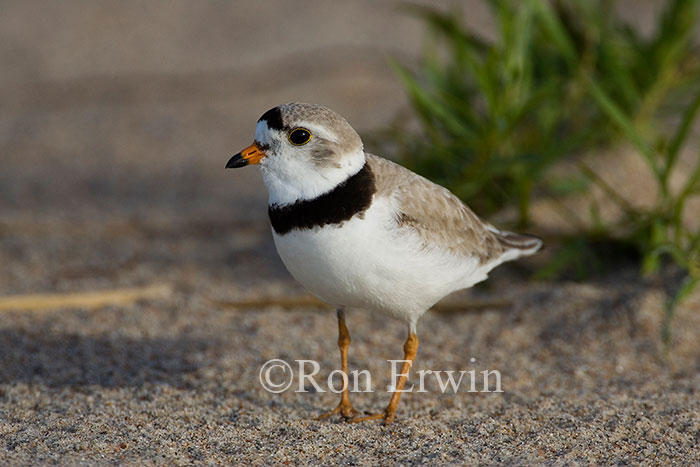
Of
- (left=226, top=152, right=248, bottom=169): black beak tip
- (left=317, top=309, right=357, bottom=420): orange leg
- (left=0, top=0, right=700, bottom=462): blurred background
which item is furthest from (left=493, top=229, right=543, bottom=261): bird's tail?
(left=226, top=152, right=248, bottom=169): black beak tip

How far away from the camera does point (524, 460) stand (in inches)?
105

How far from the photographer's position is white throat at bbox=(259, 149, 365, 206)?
9.05 feet

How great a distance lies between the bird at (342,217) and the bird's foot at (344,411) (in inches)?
17.2

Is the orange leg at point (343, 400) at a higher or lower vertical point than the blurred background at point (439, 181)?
lower

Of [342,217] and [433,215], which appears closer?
[342,217]

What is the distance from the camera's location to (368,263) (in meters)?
2.73

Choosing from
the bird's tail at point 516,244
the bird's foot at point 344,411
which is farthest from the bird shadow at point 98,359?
the bird's tail at point 516,244

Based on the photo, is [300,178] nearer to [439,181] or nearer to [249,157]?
[249,157]

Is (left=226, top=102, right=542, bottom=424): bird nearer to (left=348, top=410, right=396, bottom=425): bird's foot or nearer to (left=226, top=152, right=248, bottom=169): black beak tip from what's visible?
(left=226, top=152, right=248, bottom=169): black beak tip

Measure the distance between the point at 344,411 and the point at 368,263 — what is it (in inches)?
29.0

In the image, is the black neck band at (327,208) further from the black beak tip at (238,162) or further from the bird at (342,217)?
the black beak tip at (238,162)

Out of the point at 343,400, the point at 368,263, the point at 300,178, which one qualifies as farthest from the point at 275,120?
the point at 343,400

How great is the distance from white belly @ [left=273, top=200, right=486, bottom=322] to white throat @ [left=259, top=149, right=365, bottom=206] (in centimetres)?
13

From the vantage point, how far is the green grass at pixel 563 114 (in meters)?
4.29
